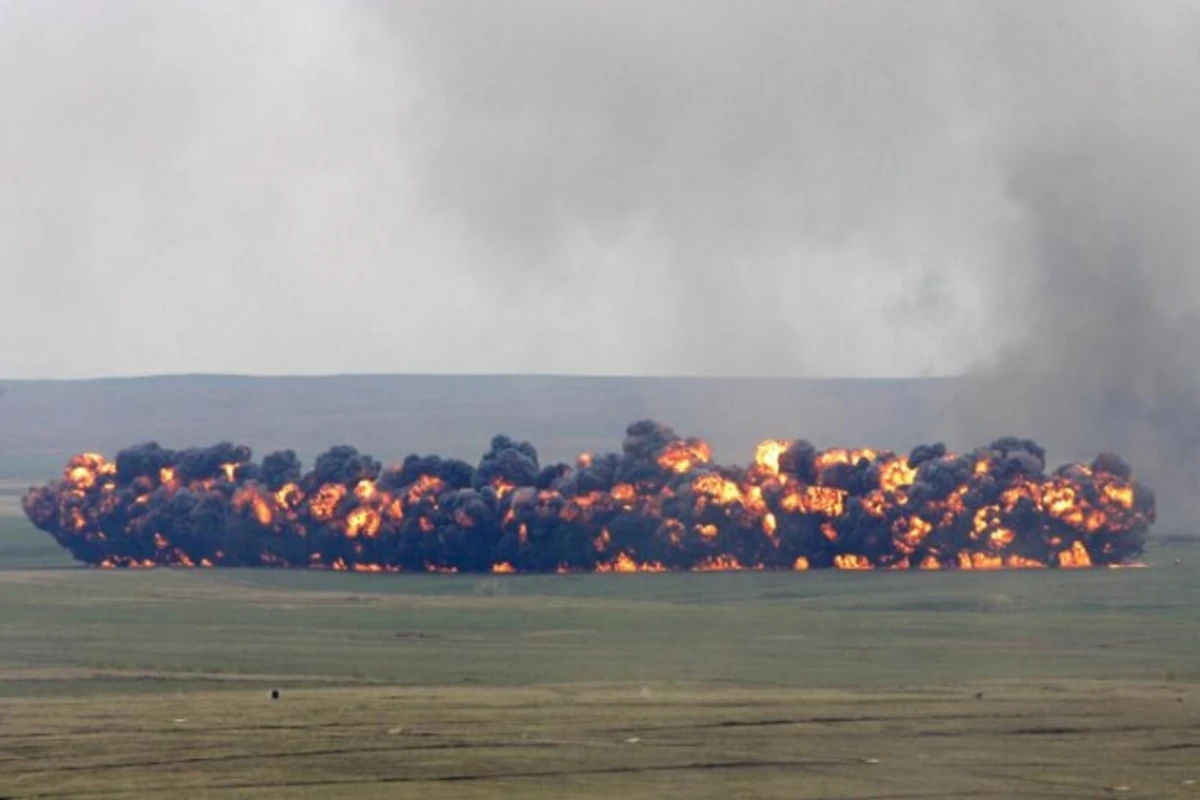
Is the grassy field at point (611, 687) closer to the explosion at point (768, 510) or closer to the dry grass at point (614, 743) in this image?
the dry grass at point (614, 743)

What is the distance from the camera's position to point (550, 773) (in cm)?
7875

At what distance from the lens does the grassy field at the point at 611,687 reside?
3081 inches

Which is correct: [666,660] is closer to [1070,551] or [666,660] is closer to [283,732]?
[283,732]

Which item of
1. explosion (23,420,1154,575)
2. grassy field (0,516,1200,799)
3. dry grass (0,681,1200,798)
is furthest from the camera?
explosion (23,420,1154,575)

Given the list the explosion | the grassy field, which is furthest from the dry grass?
the explosion

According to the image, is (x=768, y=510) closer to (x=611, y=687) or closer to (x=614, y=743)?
(x=611, y=687)

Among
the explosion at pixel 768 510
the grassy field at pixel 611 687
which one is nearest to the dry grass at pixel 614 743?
the grassy field at pixel 611 687

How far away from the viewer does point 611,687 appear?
109 m

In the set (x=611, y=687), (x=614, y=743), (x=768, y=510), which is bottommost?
(x=614, y=743)

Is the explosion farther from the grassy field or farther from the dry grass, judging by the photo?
the dry grass

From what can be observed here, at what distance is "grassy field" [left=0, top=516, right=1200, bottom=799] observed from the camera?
7825cm

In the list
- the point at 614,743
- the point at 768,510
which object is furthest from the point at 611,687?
the point at 768,510

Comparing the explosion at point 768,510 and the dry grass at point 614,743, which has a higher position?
the explosion at point 768,510

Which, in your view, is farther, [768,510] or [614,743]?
[768,510]
